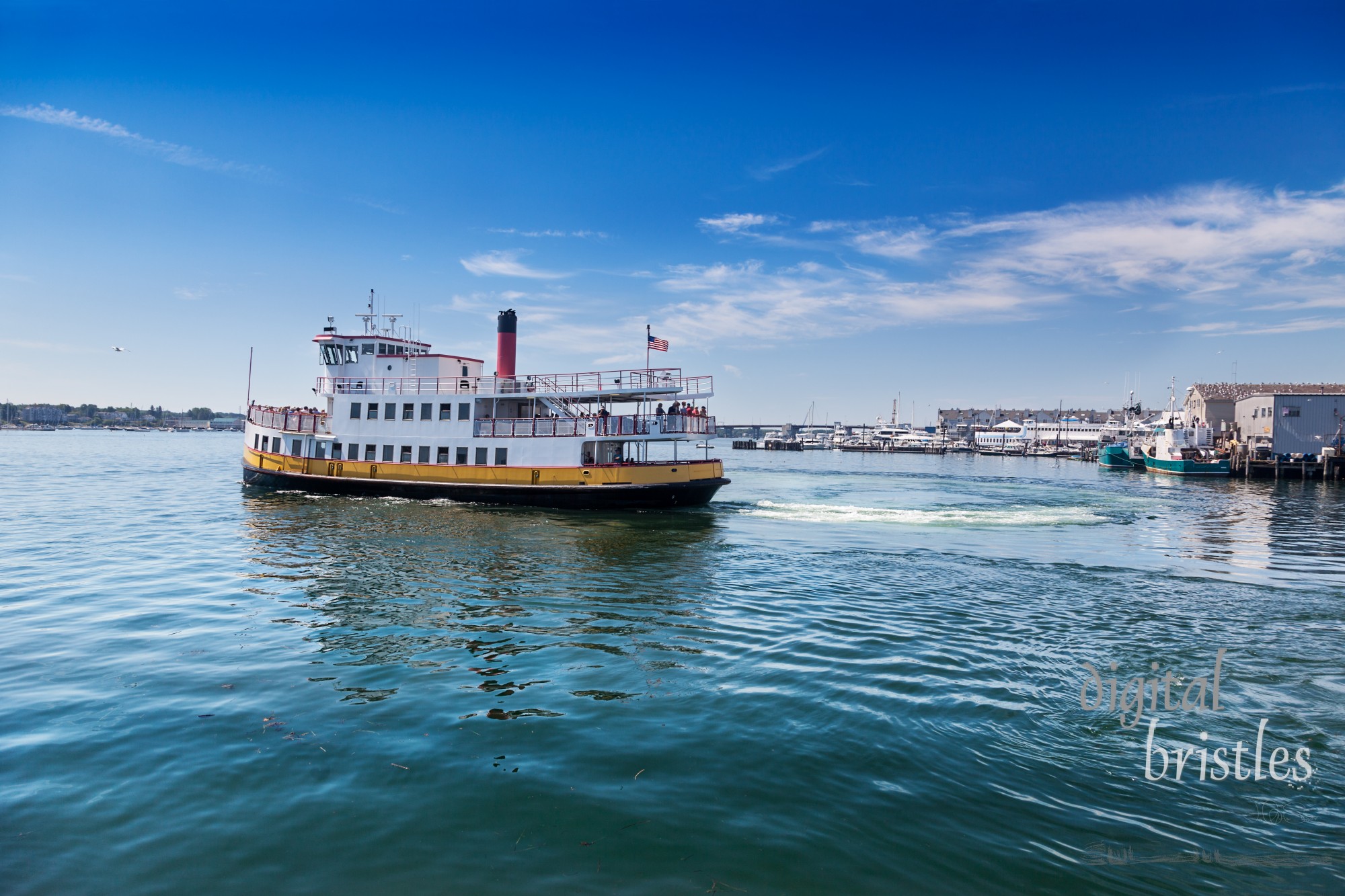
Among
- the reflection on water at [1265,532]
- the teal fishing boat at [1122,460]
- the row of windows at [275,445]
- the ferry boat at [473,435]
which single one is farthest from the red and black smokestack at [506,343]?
the teal fishing boat at [1122,460]

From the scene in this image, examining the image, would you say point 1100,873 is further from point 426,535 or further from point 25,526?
point 25,526

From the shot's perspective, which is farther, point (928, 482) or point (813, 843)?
point (928, 482)

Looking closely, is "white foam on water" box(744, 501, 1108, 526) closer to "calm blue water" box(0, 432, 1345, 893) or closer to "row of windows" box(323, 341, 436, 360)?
"calm blue water" box(0, 432, 1345, 893)

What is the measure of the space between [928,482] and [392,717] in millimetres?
56624

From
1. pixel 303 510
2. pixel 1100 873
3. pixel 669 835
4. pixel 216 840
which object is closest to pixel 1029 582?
pixel 1100 873

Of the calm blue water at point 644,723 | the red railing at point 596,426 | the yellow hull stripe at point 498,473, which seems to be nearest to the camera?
the calm blue water at point 644,723

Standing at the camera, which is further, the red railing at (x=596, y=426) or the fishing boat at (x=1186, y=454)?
the fishing boat at (x=1186, y=454)

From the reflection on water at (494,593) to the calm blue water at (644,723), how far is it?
116 mm

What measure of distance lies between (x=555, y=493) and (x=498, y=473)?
3216 millimetres

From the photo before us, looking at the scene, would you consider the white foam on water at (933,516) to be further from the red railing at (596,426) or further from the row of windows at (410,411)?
the row of windows at (410,411)

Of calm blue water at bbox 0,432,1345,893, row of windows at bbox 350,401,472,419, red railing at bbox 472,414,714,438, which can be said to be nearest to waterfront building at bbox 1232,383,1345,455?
calm blue water at bbox 0,432,1345,893

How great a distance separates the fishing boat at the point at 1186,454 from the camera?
7244 cm

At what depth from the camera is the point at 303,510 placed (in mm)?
30266

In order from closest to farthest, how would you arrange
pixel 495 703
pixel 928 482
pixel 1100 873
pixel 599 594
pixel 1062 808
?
pixel 1100 873
pixel 1062 808
pixel 495 703
pixel 599 594
pixel 928 482
